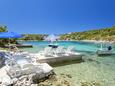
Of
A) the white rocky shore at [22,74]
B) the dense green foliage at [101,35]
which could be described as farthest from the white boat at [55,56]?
the dense green foliage at [101,35]

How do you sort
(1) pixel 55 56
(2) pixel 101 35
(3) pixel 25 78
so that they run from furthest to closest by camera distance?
(2) pixel 101 35 < (1) pixel 55 56 < (3) pixel 25 78

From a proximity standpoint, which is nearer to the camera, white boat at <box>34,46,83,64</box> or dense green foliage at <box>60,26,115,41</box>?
white boat at <box>34,46,83,64</box>

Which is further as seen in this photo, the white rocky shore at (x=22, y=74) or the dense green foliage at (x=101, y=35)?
the dense green foliage at (x=101, y=35)

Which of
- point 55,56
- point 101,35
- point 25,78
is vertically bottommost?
point 25,78

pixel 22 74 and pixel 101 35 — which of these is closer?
pixel 22 74

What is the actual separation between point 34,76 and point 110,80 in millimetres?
4532

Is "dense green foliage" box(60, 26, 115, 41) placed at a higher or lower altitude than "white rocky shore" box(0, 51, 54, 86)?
higher

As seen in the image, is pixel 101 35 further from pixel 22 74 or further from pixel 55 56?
pixel 22 74

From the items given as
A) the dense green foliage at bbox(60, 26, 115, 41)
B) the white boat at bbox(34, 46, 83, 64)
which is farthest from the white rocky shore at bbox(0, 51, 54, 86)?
the dense green foliage at bbox(60, 26, 115, 41)

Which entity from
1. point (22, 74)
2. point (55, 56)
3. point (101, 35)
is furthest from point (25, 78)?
point (101, 35)

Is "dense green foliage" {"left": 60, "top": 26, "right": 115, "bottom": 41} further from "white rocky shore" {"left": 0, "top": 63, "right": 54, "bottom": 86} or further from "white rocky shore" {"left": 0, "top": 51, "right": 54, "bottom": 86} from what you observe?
"white rocky shore" {"left": 0, "top": 51, "right": 54, "bottom": 86}

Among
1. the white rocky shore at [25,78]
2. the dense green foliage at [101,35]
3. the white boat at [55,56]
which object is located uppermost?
the dense green foliage at [101,35]

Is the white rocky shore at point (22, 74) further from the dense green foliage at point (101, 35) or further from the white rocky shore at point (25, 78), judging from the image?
the dense green foliage at point (101, 35)

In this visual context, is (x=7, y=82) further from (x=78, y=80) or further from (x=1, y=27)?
(x=1, y=27)
